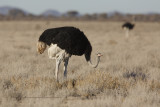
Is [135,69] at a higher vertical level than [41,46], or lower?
lower

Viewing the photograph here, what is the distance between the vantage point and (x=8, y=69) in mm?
9789

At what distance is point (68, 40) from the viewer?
7.60m

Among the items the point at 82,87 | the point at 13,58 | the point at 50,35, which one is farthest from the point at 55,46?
the point at 13,58

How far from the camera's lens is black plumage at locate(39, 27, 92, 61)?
25.0ft

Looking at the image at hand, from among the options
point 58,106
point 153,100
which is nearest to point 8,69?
point 58,106

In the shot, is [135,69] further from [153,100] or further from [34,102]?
[34,102]

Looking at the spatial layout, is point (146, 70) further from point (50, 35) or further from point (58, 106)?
point (58, 106)

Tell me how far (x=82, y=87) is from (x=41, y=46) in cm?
164

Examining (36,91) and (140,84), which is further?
(140,84)

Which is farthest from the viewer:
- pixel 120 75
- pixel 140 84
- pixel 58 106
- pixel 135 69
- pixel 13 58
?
pixel 13 58

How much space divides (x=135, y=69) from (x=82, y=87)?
13.3 feet

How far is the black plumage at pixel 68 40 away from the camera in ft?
25.0

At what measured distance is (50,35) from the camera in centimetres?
786

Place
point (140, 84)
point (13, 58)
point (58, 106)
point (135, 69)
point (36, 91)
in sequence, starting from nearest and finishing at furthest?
point (58, 106), point (36, 91), point (140, 84), point (135, 69), point (13, 58)
